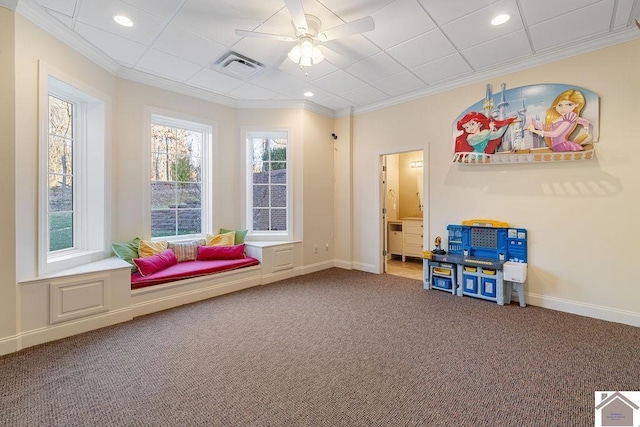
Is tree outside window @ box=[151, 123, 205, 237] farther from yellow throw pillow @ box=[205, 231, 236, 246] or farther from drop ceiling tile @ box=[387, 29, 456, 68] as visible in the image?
drop ceiling tile @ box=[387, 29, 456, 68]

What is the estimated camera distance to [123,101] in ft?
12.6

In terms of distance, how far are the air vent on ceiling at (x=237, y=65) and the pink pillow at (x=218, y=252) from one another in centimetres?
244

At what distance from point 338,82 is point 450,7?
6.11ft

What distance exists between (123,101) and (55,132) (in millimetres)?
875

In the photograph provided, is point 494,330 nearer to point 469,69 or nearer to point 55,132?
point 469,69

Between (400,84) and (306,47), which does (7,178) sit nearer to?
(306,47)

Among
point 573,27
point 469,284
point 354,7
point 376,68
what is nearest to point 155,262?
point 354,7

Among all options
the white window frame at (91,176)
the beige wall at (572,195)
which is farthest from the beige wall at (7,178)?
the beige wall at (572,195)

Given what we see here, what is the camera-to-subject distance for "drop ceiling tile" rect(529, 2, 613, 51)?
2.68 m

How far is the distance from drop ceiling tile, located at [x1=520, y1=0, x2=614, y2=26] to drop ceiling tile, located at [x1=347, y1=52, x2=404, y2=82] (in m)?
1.33

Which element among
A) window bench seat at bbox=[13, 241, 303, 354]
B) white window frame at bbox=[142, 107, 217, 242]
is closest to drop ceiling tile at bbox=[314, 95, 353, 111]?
white window frame at bbox=[142, 107, 217, 242]

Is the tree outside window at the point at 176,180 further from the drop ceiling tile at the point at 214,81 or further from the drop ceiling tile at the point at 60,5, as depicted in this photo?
the drop ceiling tile at the point at 60,5

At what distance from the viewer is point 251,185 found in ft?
16.9

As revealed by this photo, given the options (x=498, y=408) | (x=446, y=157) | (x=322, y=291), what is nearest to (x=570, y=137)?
(x=446, y=157)
